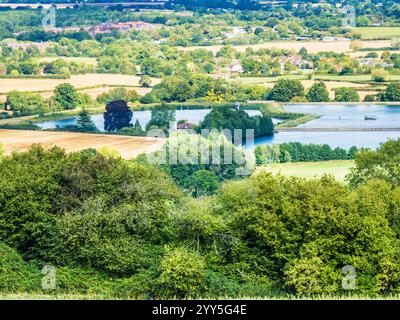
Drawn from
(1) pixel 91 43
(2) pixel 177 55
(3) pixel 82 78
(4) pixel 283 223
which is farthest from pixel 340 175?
(1) pixel 91 43

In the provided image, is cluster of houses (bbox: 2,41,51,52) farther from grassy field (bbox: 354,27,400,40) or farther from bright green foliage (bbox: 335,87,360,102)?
bright green foliage (bbox: 335,87,360,102)

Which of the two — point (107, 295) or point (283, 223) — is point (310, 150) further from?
point (107, 295)

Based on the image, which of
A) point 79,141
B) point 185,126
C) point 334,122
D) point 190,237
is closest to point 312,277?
point 190,237

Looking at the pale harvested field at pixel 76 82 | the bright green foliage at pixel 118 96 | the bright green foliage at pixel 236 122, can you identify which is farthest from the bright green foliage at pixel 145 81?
the bright green foliage at pixel 236 122

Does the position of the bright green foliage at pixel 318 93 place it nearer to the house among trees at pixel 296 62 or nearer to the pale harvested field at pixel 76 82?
the house among trees at pixel 296 62

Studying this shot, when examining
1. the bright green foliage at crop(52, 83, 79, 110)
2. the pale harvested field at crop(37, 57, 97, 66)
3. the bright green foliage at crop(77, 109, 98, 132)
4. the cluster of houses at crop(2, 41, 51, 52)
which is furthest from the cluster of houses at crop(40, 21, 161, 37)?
the bright green foliage at crop(77, 109, 98, 132)

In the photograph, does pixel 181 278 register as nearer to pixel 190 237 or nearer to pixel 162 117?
pixel 190 237
